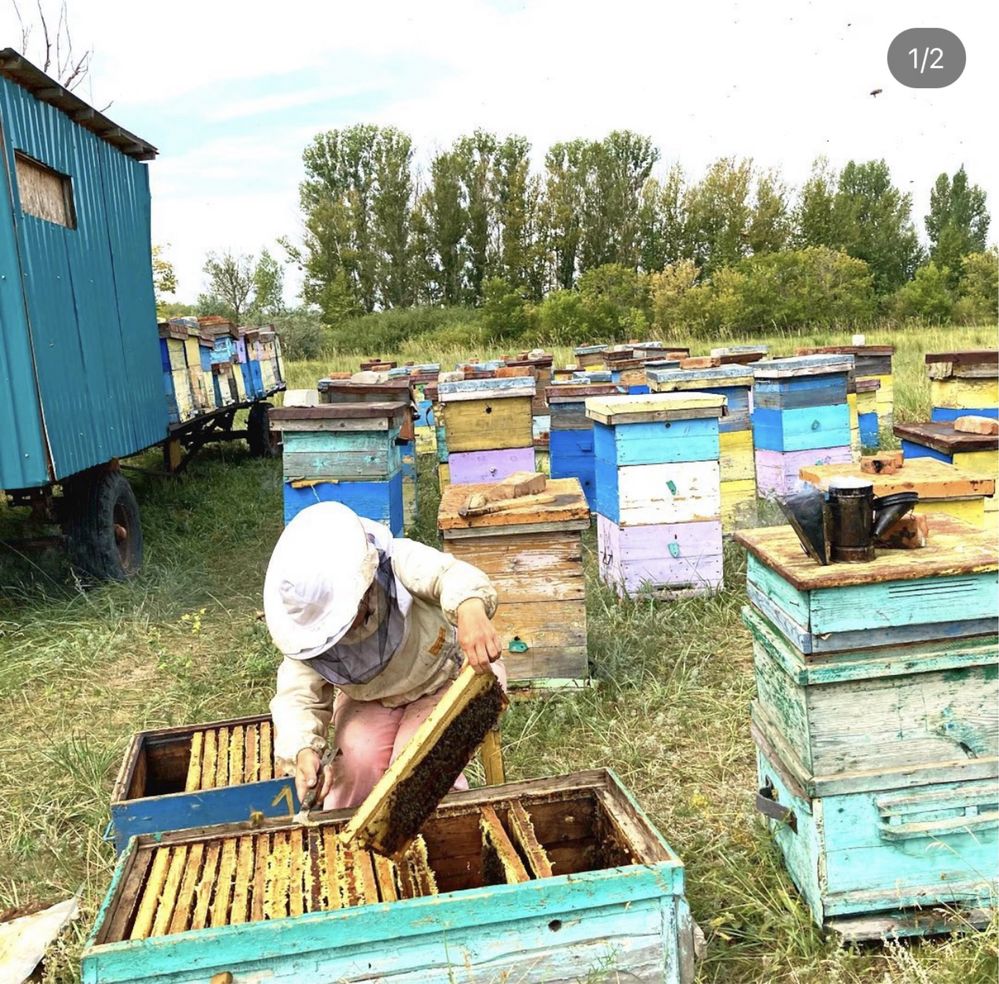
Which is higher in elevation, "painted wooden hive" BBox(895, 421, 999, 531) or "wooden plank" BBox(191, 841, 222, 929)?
"painted wooden hive" BBox(895, 421, 999, 531)

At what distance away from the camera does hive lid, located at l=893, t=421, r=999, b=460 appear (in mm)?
3910

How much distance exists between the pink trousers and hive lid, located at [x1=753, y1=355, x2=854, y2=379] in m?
3.90

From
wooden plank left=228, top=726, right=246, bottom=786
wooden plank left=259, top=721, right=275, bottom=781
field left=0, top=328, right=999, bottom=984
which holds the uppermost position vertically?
wooden plank left=228, top=726, right=246, bottom=786

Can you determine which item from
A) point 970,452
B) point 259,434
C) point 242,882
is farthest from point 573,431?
point 259,434

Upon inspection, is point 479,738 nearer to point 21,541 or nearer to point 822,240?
point 21,541

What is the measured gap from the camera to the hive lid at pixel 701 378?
6055mm

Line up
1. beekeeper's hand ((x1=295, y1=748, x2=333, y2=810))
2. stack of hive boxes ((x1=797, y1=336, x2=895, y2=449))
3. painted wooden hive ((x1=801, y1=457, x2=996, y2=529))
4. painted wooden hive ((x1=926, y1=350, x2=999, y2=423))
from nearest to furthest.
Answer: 1. beekeeper's hand ((x1=295, y1=748, x2=333, y2=810))
2. painted wooden hive ((x1=801, y1=457, x2=996, y2=529))
3. painted wooden hive ((x1=926, y1=350, x2=999, y2=423))
4. stack of hive boxes ((x1=797, y1=336, x2=895, y2=449))

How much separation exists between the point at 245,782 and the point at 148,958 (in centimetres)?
128

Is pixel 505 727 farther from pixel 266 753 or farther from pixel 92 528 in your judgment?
pixel 92 528

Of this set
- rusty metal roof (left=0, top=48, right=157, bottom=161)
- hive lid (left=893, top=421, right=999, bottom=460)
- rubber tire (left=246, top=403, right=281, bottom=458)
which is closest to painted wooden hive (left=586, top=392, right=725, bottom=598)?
hive lid (left=893, top=421, right=999, bottom=460)

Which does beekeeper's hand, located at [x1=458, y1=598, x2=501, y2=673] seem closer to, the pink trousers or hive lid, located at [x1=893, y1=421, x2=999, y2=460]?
the pink trousers

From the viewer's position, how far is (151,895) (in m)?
1.93

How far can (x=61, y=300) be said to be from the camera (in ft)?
17.9

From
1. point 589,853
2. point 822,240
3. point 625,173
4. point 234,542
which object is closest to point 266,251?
point 625,173
